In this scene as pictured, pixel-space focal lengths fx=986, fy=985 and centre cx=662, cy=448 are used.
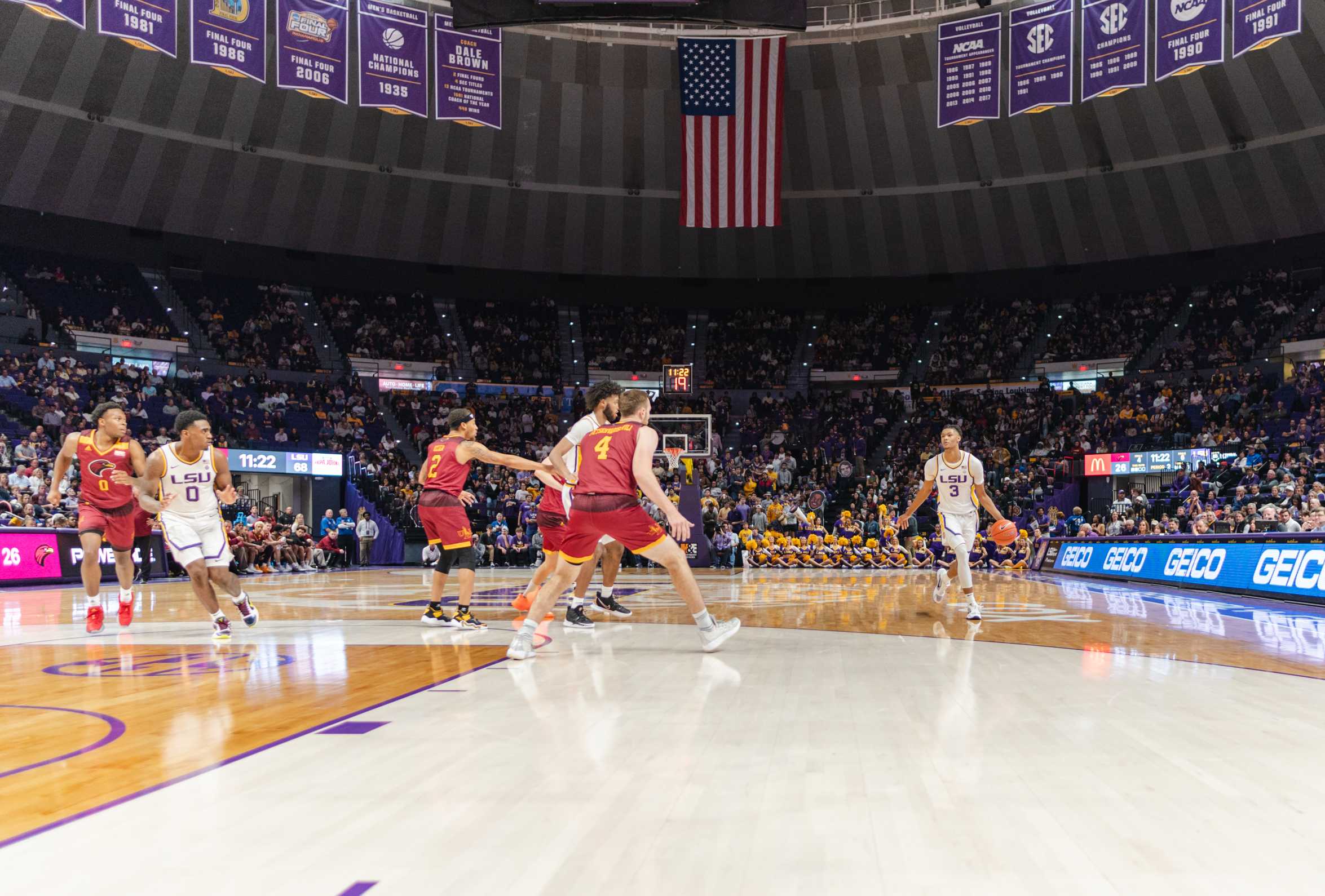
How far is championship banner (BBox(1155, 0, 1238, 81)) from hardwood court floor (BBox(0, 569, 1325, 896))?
15049 mm

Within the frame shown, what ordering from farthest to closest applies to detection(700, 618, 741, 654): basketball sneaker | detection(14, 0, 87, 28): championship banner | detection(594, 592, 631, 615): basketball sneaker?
1. detection(14, 0, 87, 28): championship banner
2. detection(594, 592, 631, 615): basketball sneaker
3. detection(700, 618, 741, 654): basketball sneaker

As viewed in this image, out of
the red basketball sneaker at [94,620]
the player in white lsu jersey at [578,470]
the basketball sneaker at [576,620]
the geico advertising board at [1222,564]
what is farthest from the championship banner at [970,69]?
the red basketball sneaker at [94,620]

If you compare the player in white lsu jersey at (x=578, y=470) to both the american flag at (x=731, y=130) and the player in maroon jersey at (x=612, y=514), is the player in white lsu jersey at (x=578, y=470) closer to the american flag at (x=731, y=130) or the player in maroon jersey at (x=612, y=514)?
the player in maroon jersey at (x=612, y=514)

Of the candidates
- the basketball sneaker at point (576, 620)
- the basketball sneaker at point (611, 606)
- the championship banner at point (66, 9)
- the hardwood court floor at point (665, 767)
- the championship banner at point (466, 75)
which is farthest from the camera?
the championship banner at point (466, 75)

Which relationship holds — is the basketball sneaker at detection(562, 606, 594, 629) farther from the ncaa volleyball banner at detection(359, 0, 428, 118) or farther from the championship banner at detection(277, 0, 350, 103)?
the championship banner at detection(277, 0, 350, 103)

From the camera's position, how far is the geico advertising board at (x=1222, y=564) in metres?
11.7

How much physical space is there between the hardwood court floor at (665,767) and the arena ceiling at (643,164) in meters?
25.9

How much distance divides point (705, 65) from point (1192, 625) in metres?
18.5

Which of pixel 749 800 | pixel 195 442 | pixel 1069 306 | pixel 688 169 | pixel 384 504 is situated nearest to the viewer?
pixel 749 800

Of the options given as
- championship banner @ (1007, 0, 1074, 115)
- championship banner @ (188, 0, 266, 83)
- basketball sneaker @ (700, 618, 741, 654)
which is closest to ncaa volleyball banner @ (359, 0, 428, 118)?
championship banner @ (188, 0, 266, 83)

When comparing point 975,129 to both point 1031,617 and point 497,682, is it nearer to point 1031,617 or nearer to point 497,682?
point 1031,617

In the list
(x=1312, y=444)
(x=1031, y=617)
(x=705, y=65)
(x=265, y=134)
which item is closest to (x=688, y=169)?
(x=705, y=65)

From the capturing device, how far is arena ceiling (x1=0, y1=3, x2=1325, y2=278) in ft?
92.7

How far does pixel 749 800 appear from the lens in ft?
10.1
